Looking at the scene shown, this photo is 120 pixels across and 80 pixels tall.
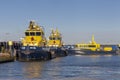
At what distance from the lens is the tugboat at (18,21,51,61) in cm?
12653

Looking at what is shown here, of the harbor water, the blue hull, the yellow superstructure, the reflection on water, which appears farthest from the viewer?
the yellow superstructure

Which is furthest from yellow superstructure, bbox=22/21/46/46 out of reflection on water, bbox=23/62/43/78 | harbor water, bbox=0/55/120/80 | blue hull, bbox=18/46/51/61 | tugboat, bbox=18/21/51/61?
reflection on water, bbox=23/62/43/78

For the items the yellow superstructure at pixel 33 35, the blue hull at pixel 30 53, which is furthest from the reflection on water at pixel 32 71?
the yellow superstructure at pixel 33 35

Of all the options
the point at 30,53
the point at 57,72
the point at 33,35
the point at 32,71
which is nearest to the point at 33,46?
the point at 30,53

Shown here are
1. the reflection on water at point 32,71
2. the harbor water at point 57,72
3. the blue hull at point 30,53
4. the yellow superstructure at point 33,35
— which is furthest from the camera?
the yellow superstructure at point 33,35

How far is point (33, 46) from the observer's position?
13100cm

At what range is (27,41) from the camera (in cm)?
14512

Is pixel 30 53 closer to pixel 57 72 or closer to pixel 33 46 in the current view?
pixel 33 46

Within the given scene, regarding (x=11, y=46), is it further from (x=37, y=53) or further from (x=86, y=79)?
(x=86, y=79)

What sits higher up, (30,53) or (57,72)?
(30,53)

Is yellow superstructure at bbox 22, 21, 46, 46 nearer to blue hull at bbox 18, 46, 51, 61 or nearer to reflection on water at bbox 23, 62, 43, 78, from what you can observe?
blue hull at bbox 18, 46, 51, 61

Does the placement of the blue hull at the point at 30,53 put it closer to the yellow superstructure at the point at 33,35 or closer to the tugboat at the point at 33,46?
the tugboat at the point at 33,46

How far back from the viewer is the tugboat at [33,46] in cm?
12653

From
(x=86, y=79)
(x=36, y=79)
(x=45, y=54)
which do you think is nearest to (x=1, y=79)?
(x=36, y=79)
